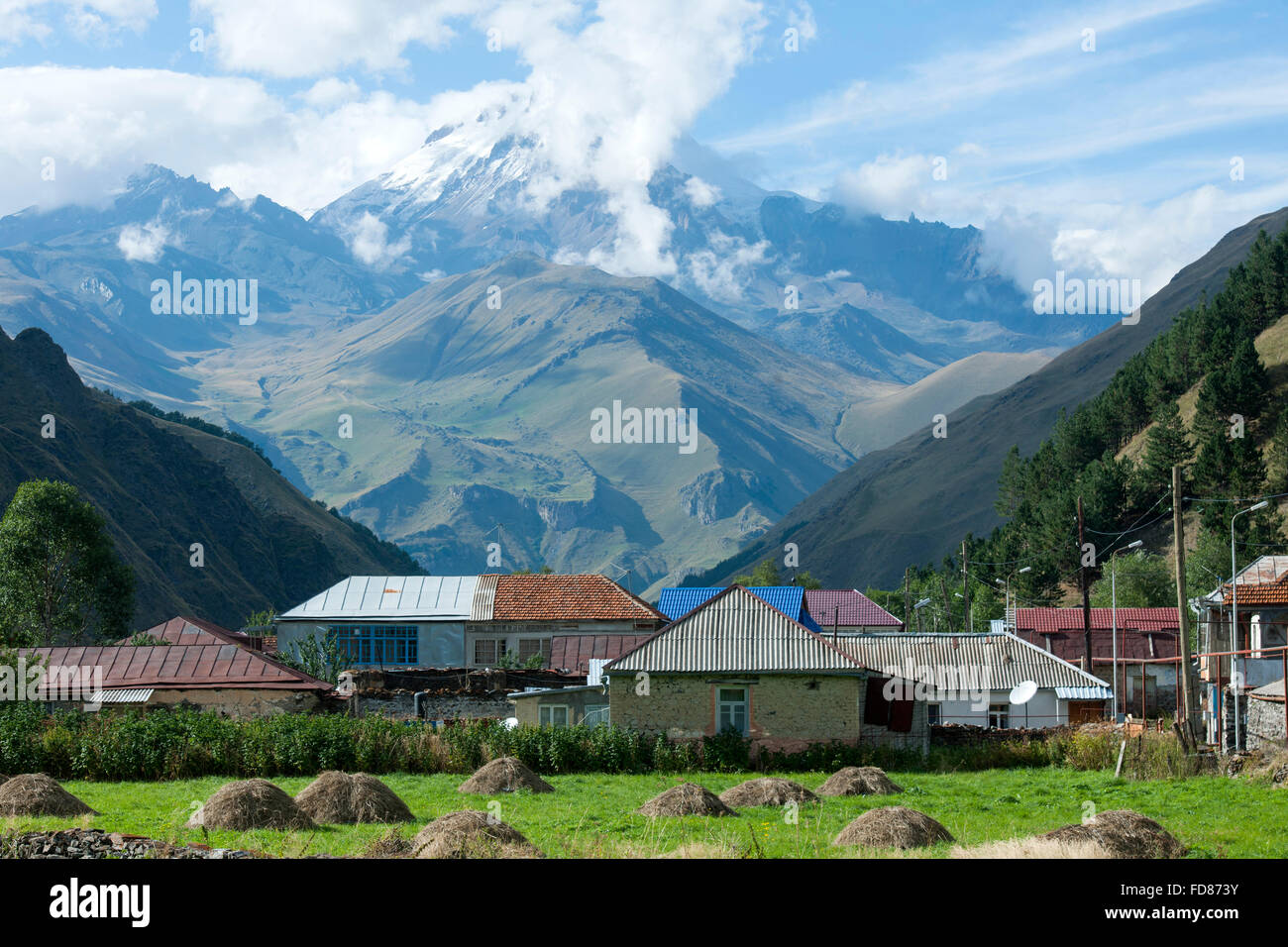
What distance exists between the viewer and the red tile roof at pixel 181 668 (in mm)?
42406

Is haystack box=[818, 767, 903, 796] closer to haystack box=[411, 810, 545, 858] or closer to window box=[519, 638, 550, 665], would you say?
haystack box=[411, 810, 545, 858]

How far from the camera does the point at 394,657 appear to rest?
63.1 meters

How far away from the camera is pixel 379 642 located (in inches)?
2493

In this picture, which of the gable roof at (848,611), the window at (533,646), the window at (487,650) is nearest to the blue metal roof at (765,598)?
the window at (533,646)

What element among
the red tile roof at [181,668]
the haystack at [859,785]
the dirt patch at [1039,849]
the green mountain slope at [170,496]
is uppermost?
the green mountain slope at [170,496]

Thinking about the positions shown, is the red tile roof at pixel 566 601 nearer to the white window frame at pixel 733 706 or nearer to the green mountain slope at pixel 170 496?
the white window frame at pixel 733 706

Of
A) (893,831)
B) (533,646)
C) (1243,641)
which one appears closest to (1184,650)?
(893,831)

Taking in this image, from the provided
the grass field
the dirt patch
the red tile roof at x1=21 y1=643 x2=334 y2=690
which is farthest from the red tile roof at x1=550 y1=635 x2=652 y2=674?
the dirt patch

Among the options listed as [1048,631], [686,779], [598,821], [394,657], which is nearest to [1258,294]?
[1048,631]

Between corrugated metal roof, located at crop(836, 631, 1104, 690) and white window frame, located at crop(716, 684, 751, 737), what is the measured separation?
1282 cm

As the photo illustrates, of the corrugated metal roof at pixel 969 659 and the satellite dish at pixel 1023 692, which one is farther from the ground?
the corrugated metal roof at pixel 969 659

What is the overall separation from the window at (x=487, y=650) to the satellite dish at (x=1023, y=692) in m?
26.5

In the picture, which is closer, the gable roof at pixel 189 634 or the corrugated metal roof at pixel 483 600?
the corrugated metal roof at pixel 483 600
